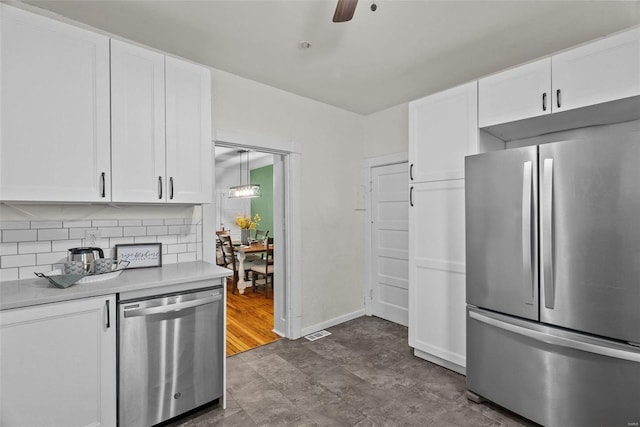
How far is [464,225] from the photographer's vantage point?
8.30ft

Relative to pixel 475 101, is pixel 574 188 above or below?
below

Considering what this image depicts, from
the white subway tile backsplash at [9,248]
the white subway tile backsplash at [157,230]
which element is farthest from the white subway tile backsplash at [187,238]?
the white subway tile backsplash at [9,248]

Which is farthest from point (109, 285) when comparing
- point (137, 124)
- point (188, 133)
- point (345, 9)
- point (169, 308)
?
point (345, 9)

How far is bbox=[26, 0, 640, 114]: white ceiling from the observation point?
202 centimetres

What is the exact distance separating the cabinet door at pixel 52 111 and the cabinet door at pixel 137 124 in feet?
0.18

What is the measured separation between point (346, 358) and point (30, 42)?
3.17 metres

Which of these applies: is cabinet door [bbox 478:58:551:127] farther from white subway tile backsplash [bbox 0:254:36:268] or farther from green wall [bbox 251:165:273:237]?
green wall [bbox 251:165:273:237]

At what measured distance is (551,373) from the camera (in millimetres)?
1838

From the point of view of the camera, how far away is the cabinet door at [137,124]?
6.59 ft

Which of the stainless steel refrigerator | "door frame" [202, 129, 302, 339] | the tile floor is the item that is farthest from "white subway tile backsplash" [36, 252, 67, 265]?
the stainless steel refrigerator

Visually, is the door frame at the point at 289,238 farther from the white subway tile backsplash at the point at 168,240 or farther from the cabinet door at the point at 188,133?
the white subway tile backsplash at the point at 168,240

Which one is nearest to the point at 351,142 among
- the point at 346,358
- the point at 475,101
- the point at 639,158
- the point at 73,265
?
the point at 475,101

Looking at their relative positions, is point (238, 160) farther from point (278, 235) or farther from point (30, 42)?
point (30, 42)

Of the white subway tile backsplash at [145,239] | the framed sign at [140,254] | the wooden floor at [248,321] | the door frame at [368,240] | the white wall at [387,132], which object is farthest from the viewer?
the door frame at [368,240]
